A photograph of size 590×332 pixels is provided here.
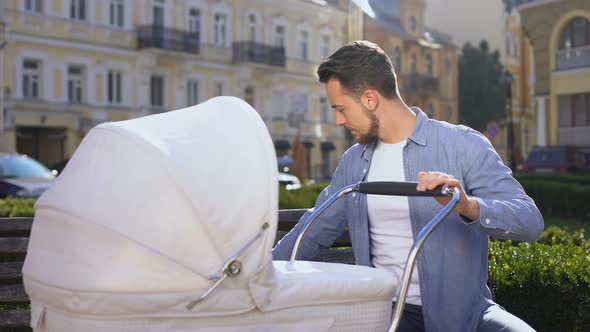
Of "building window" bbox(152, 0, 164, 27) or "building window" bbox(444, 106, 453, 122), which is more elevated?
"building window" bbox(152, 0, 164, 27)

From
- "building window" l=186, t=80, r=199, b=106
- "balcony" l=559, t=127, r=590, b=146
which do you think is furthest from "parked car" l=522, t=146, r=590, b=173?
"building window" l=186, t=80, r=199, b=106

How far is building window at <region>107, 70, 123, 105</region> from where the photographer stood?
126ft

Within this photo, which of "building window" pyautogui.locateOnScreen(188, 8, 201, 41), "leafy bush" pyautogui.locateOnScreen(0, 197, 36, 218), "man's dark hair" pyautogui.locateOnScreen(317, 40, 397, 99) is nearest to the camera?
"man's dark hair" pyautogui.locateOnScreen(317, 40, 397, 99)

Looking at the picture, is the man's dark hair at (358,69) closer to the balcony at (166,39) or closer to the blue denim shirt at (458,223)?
the blue denim shirt at (458,223)

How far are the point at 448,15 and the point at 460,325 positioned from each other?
57891 millimetres

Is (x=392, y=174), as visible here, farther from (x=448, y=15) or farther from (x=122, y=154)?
(x=448, y=15)

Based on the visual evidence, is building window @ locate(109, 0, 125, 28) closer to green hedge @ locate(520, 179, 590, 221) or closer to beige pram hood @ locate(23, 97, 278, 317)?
green hedge @ locate(520, 179, 590, 221)

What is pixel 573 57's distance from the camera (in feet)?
117

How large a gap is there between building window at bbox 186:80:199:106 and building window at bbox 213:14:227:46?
2436mm

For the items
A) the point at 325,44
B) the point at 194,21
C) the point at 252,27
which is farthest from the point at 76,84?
the point at 325,44

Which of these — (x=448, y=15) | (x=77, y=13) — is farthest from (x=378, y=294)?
(x=448, y=15)

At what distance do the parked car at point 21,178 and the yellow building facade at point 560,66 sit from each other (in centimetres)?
2362

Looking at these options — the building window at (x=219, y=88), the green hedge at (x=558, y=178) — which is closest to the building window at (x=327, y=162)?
the building window at (x=219, y=88)

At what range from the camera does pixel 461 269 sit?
3.47 metres
